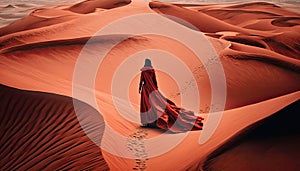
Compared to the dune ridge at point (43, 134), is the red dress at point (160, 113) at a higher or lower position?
lower

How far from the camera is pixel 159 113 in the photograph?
5957 mm

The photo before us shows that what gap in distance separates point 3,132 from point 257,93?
668 centimetres

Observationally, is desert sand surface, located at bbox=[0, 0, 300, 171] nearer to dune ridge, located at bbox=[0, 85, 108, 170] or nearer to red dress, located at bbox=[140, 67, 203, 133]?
dune ridge, located at bbox=[0, 85, 108, 170]

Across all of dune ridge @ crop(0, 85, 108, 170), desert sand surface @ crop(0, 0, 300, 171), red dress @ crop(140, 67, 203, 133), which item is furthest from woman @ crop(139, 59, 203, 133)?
dune ridge @ crop(0, 85, 108, 170)

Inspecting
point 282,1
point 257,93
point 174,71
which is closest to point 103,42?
point 174,71

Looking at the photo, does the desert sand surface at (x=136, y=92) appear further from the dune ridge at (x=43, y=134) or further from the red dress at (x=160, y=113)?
the red dress at (x=160, y=113)

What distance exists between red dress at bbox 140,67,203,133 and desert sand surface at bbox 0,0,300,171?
0.24 metres

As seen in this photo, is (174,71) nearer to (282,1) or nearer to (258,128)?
(258,128)

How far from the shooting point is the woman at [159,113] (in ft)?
19.2

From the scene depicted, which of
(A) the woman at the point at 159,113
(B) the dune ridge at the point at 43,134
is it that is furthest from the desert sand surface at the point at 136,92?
(A) the woman at the point at 159,113

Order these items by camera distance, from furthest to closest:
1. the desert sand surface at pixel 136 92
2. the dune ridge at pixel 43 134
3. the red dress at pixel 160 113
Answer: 1. the red dress at pixel 160 113
2. the desert sand surface at pixel 136 92
3. the dune ridge at pixel 43 134

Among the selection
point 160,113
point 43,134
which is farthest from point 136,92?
point 43,134

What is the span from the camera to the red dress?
19.2 feet

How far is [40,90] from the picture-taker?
5.19m
